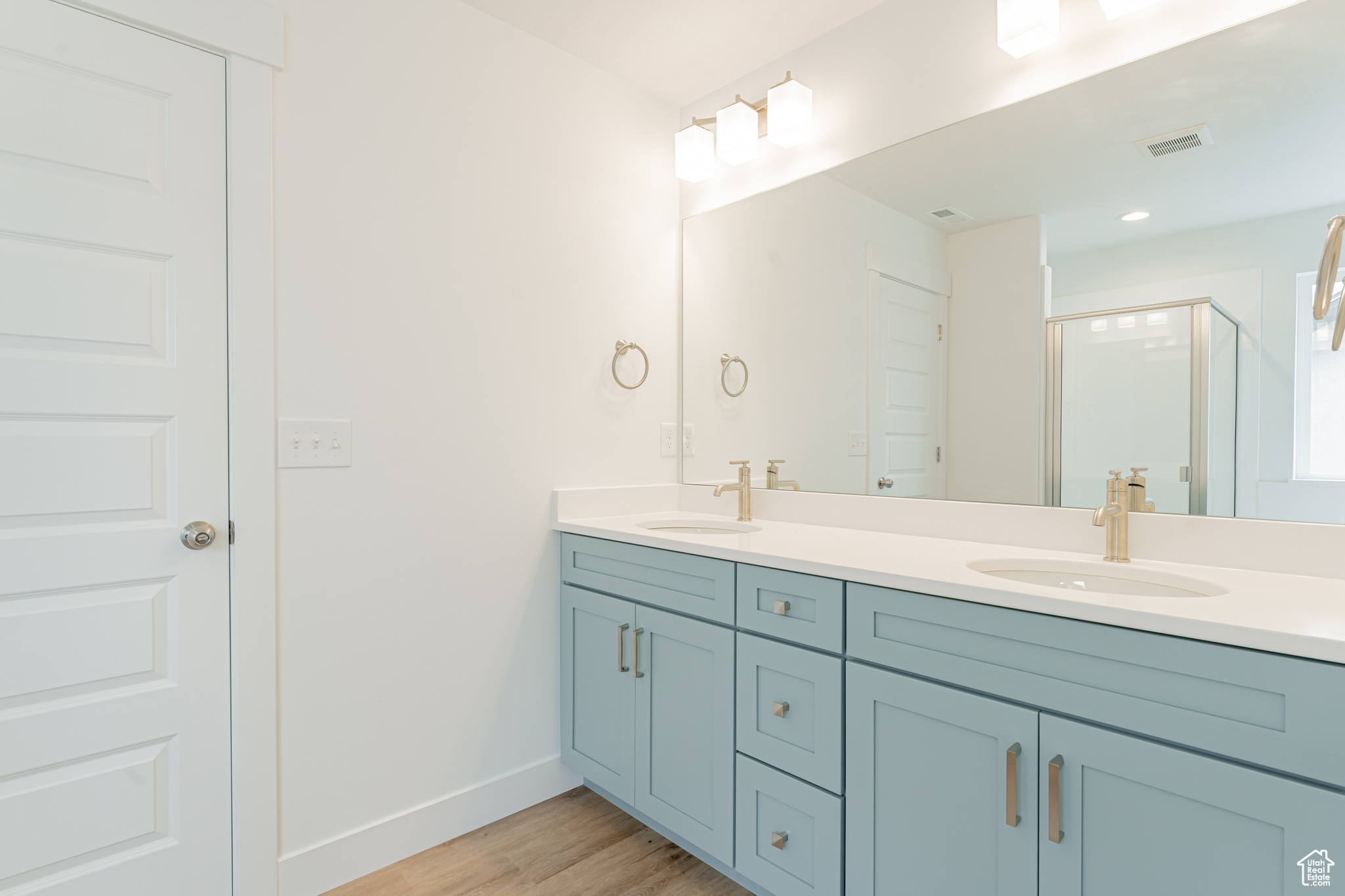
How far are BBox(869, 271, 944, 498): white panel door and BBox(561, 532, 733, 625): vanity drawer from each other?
2.04 feet

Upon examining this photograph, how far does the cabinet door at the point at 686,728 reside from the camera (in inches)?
62.4

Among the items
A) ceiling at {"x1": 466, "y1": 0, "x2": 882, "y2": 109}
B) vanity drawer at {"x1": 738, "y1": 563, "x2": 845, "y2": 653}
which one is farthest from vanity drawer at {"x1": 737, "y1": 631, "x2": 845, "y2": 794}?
ceiling at {"x1": 466, "y1": 0, "x2": 882, "y2": 109}

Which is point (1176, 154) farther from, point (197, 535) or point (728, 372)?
point (197, 535)

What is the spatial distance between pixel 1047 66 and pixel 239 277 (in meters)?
1.99

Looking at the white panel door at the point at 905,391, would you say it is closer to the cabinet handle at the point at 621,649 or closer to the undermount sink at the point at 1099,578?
the undermount sink at the point at 1099,578

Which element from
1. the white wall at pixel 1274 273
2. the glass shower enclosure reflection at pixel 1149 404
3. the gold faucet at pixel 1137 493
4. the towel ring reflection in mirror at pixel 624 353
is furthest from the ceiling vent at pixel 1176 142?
the towel ring reflection in mirror at pixel 624 353

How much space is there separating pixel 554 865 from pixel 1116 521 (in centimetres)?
164

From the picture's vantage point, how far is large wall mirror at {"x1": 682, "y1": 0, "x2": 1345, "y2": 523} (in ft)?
4.15

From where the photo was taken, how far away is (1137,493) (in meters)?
1.45

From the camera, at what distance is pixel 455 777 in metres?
1.90

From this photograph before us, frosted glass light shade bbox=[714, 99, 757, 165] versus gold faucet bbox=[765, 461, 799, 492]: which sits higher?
frosted glass light shade bbox=[714, 99, 757, 165]

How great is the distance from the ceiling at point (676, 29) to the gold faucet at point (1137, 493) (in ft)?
4.84

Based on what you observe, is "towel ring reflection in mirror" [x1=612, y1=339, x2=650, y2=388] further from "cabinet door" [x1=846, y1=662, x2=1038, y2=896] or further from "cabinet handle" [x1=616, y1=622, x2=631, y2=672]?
"cabinet door" [x1=846, y1=662, x2=1038, y2=896]

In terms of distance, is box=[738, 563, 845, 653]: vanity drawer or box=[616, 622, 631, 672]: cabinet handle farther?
box=[616, 622, 631, 672]: cabinet handle
